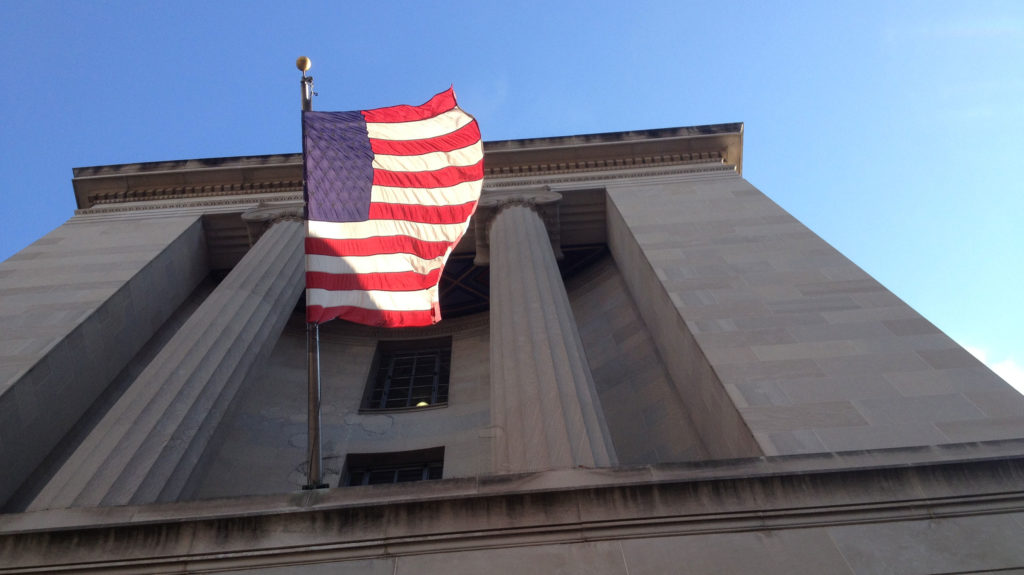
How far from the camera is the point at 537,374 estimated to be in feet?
41.7

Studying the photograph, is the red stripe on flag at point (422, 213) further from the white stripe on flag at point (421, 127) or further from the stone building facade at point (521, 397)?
the stone building facade at point (521, 397)

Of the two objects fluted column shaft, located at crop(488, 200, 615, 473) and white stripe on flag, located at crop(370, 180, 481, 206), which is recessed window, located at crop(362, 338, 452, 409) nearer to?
fluted column shaft, located at crop(488, 200, 615, 473)

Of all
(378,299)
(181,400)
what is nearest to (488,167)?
(378,299)

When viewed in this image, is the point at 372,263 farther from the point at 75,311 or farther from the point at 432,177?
the point at 75,311

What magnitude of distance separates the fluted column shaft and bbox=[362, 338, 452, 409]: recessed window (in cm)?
507

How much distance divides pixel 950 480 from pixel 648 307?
986cm

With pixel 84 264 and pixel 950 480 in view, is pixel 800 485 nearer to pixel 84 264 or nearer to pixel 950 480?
pixel 950 480

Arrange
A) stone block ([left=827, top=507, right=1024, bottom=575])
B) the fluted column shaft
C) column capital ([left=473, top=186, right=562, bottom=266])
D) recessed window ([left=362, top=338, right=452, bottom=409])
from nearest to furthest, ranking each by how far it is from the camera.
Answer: stone block ([left=827, top=507, right=1024, bottom=575]) < the fluted column shaft < recessed window ([left=362, top=338, right=452, bottom=409]) < column capital ([left=473, top=186, right=562, bottom=266])

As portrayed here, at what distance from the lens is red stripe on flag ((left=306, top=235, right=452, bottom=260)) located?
1220cm

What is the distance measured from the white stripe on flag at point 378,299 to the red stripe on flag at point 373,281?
0.07 meters

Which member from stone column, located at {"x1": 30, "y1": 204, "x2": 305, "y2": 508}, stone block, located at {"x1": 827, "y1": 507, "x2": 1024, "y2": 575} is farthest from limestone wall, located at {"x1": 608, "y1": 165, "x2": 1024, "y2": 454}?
stone column, located at {"x1": 30, "y1": 204, "x2": 305, "y2": 508}

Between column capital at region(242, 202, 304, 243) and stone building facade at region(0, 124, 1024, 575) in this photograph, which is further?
column capital at region(242, 202, 304, 243)

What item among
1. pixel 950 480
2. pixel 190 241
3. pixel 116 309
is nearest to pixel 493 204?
pixel 190 241

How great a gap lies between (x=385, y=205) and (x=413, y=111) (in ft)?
9.03
